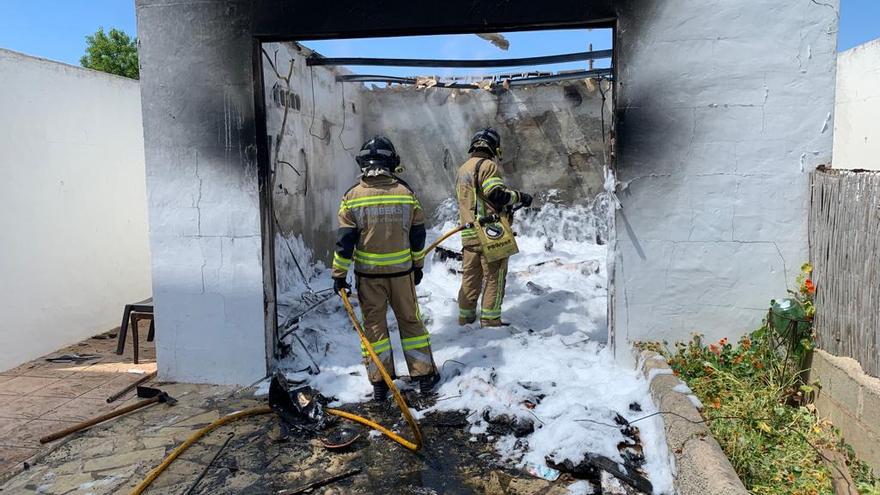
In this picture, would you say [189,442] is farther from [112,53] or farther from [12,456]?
[112,53]

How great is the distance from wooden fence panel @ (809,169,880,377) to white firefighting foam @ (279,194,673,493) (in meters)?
1.23

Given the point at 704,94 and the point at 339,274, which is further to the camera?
the point at 339,274

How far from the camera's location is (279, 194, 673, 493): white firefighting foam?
3928 mm

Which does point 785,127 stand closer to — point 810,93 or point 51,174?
point 810,93

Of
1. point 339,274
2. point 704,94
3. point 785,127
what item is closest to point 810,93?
point 785,127

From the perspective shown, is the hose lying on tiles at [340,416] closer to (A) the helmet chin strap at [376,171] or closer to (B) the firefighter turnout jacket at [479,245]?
(A) the helmet chin strap at [376,171]

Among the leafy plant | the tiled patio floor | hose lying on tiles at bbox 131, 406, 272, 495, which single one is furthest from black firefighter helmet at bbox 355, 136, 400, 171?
the tiled patio floor

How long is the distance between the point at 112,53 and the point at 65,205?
17.7 meters

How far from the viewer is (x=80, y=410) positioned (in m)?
5.09

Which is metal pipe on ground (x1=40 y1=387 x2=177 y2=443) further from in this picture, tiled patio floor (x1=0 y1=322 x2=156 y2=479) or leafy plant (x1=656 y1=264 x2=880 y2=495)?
leafy plant (x1=656 y1=264 x2=880 y2=495)

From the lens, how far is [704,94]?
14.5 ft

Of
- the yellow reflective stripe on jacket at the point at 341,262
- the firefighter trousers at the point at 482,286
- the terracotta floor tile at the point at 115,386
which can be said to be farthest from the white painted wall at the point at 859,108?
the terracotta floor tile at the point at 115,386

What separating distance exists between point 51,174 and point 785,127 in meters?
7.14

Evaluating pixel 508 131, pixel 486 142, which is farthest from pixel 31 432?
pixel 508 131
